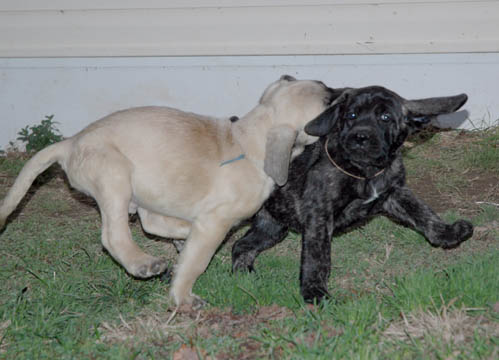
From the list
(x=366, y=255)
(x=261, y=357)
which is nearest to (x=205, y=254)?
Result: (x=261, y=357)

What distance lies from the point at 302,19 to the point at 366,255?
3.65 m

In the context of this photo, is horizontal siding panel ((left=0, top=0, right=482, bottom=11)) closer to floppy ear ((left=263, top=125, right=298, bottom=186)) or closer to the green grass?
the green grass

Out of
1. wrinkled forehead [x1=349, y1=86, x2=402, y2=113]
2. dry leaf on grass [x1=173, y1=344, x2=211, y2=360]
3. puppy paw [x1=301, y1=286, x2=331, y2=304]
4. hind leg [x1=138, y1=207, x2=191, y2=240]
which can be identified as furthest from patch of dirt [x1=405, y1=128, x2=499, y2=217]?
dry leaf on grass [x1=173, y1=344, x2=211, y2=360]

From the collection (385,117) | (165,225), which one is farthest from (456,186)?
(165,225)

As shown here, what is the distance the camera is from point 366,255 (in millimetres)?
5500

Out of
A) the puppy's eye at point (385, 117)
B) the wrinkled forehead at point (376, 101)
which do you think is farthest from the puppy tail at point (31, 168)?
the puppy's eye at point (385, 117)

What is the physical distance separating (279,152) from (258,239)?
1069 millimetres

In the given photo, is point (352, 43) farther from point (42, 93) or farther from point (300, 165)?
point (42, 93)

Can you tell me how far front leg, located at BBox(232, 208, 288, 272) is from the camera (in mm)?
5367

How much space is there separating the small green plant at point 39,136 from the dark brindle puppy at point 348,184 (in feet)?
12.4

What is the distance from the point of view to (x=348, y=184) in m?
4.99

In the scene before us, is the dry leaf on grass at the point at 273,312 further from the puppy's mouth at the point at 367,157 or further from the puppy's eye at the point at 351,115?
the puppy's eye at the point at 351,115

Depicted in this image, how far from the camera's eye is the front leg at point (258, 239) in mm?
5367

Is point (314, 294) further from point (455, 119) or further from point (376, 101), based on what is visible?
point (455, 119)
